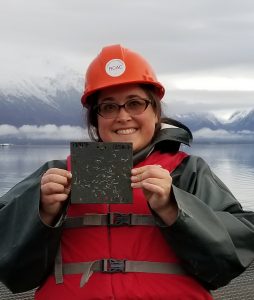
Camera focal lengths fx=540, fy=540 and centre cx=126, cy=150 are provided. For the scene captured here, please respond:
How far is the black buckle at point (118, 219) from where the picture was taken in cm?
210

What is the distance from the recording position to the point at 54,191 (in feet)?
6.41

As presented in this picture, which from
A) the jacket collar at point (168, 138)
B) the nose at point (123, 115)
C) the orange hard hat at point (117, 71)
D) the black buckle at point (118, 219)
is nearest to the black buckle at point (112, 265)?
the black buckle at point (118, 219)

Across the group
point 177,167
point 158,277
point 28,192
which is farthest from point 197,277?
point 28,192

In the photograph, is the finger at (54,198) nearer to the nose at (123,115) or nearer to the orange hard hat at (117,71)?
the nose at (123,115)

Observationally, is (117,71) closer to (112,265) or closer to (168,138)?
(168,138)

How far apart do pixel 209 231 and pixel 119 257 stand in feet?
1.22

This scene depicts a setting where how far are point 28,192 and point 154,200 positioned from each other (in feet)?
1.75

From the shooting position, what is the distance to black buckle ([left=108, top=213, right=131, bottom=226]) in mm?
2098

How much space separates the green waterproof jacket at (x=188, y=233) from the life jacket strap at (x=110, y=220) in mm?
121

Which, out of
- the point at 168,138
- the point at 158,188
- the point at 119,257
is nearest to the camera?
the point at 158,188

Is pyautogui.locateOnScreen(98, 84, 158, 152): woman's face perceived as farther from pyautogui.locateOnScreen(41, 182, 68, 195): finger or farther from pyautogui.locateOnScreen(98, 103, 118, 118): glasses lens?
pyautogui.locateOnScreen(41, 182, 68, 195): finger

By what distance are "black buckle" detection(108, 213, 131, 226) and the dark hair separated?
1.35 feet

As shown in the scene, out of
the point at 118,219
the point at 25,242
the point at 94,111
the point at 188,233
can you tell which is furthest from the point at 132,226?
the point at 94,111

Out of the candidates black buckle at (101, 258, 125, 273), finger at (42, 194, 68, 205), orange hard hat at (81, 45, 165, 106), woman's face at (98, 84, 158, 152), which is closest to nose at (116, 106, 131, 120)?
woman's face at (98, 84, 158, 152)
